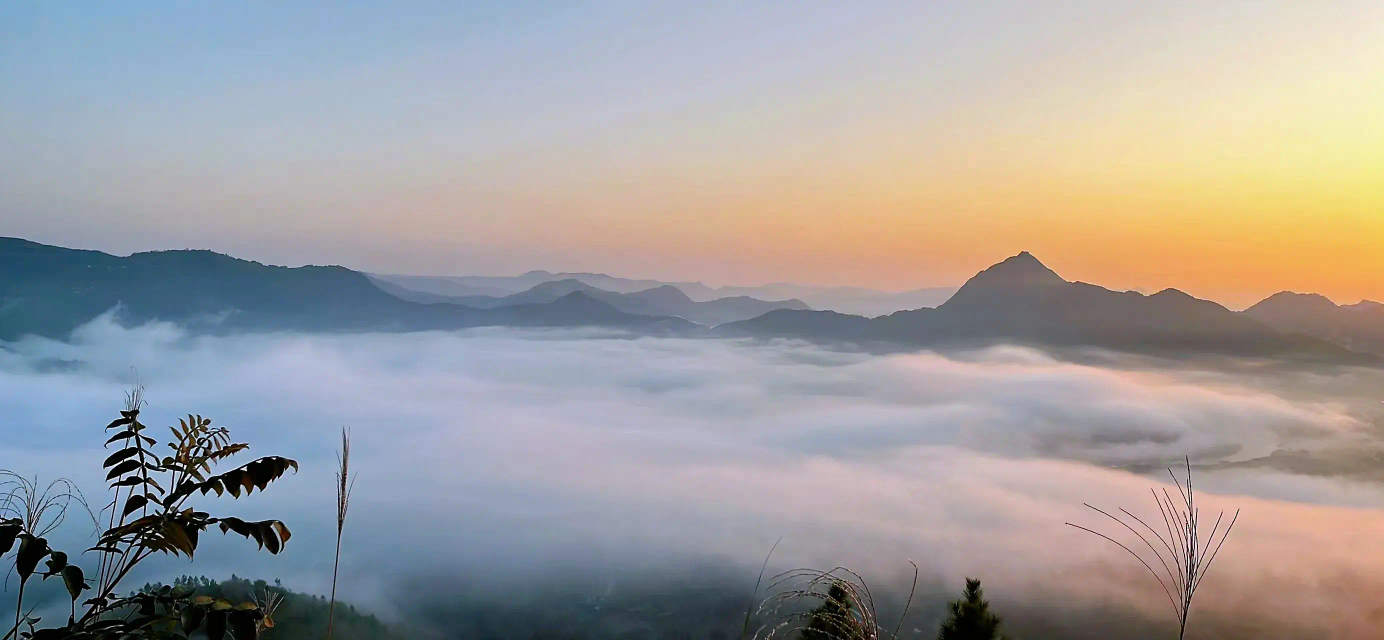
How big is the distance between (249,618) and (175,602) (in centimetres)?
24

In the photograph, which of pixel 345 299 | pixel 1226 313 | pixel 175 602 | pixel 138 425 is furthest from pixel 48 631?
pixel 345 299

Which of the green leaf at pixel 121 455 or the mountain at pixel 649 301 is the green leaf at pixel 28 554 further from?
the mountain at pixel 649 301

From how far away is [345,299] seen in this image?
345 feet

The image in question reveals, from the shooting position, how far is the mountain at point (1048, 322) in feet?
266

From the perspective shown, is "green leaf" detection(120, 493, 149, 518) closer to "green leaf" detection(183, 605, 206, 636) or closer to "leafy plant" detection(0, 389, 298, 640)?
"leafy plant" detection(0, 389, 298, 640)

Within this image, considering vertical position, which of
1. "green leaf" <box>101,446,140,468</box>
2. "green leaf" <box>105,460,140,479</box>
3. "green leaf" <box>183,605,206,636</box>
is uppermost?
"green leaf" <box>101,446,140,468</box>

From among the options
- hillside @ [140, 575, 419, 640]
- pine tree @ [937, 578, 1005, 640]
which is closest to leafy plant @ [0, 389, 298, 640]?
pine tree @ [937, 578, 1005, 640]

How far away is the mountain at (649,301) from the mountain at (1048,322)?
3.35 metres

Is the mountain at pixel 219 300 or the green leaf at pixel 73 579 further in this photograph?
the mountain at pixel 219 300

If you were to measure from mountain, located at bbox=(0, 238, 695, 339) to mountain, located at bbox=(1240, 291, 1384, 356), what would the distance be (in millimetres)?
67811

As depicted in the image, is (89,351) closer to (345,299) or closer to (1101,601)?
(345,299)

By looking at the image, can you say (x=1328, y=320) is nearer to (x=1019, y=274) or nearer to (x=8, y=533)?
(x=1019, y=274)

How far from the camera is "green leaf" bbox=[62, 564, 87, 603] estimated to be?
56.6 inches

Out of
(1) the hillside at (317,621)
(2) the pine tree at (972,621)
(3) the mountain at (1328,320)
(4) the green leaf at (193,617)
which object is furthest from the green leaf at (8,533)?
(3) the mountain at (1328,320)
